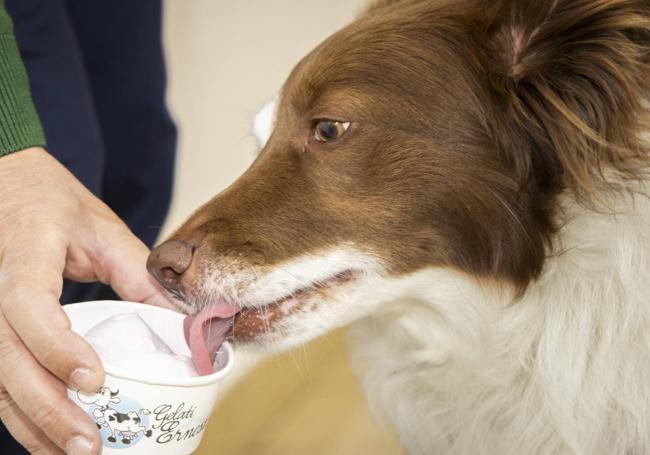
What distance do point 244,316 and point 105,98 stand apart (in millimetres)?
1058

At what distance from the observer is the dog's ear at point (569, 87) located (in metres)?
1.14

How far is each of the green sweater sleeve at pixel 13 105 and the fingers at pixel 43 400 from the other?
1.02 ft

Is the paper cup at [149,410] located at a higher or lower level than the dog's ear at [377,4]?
lower

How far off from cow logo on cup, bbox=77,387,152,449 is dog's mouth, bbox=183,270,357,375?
0.62ft

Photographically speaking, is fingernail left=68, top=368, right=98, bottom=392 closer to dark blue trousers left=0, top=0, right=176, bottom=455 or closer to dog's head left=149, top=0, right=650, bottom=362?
dog's head left=149, top=0, right=650, bottom=362

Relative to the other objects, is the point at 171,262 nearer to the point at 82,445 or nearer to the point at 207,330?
the point at 207,330

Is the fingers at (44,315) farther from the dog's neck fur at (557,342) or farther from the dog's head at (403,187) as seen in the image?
the dog's neck fur at (557,342)

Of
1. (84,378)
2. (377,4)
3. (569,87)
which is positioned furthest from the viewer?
(377,4)

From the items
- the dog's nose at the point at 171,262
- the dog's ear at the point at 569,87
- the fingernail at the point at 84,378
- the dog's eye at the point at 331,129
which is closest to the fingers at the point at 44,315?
the fingernail at the point at 84,378

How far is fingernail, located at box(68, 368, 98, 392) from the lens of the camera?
976mm

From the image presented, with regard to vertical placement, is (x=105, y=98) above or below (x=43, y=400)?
below

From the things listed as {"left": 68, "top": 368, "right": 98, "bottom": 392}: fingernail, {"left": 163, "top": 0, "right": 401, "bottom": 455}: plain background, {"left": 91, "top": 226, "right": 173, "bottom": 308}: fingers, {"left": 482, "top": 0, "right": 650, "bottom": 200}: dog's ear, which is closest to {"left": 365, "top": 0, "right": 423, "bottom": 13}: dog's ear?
{"left": 482, "top": 0, "right": 650, "bottom": 200}: dog's ear

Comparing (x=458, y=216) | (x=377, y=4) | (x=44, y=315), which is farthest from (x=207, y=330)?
(x=377, y=4)

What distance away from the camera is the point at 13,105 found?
126 centimetres
